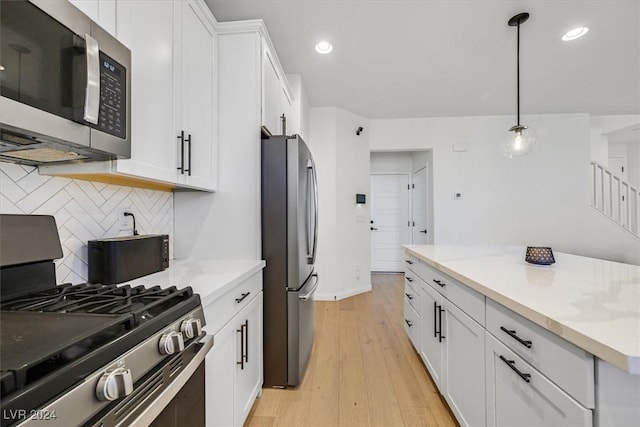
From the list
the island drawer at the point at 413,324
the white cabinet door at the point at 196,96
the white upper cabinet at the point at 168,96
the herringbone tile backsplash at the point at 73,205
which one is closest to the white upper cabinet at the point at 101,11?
the white upper cabinet at the point at 168,96

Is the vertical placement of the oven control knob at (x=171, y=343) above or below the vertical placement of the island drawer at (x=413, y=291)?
above

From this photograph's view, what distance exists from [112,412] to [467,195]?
4.86 metres

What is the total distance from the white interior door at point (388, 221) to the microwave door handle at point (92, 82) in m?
5.25

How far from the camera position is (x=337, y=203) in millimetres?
4023

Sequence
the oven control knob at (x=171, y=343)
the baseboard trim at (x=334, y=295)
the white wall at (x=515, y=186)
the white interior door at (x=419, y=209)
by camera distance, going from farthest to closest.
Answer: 1. the white interior door at (x=419, y=209)
2. the white wall at (x=515, y=186)
3. the baseboard trim at (x=334, y=295)
4. the oven control knob at (x=171, y=343)

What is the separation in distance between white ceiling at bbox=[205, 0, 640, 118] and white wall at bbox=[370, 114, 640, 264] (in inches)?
15.2

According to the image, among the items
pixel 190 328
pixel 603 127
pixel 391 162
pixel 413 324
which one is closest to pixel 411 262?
pixel 413 324

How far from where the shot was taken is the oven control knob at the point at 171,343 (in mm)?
722

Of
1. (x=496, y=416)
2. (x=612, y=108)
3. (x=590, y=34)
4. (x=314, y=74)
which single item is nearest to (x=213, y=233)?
(x=496, y=416)

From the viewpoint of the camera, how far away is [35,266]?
0.97m

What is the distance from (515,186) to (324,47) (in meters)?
3.72

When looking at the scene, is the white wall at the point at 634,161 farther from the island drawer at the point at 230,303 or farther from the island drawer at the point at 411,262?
the island drawer at the point at 230,303

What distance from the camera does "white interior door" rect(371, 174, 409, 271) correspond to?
5.75 m

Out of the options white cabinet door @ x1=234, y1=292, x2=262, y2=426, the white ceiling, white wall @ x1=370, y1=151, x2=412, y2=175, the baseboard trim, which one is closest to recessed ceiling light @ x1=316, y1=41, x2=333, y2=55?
the white ceiling
